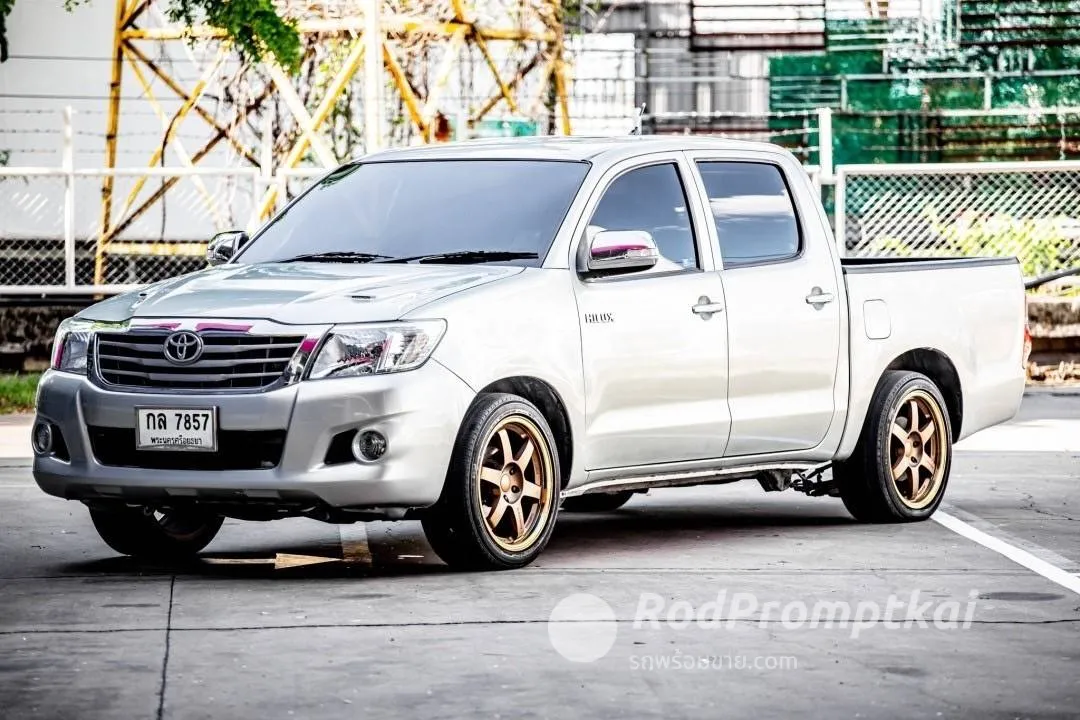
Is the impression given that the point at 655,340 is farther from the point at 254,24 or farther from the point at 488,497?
the point at 254,24

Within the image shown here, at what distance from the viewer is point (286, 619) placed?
8039 mm

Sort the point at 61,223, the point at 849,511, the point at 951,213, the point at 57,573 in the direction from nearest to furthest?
the point at 57,573 → the point at 849,511 → the point at 951,213 → the point at 61,223

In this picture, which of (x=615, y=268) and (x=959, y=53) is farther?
(x=959, y=53)

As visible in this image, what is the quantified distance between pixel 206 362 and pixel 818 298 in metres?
3.07

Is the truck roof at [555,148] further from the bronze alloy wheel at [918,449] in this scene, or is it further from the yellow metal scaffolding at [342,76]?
the yellow metal scaffolding at [342,76]

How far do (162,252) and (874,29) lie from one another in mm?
10210

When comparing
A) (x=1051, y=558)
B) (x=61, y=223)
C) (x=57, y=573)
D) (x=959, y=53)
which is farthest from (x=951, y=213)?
(x=57, y=573)

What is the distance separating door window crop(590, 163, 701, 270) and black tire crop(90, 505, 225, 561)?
2.12m

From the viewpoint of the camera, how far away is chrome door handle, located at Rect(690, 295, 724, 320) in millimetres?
9930

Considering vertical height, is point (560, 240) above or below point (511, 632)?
above

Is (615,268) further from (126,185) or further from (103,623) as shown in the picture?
(126,185)

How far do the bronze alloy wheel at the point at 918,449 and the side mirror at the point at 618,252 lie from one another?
204cm

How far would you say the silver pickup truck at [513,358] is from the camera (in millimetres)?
8727

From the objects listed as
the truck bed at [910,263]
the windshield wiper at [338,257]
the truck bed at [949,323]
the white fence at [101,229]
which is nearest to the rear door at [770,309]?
the truck bed at [949,323]
